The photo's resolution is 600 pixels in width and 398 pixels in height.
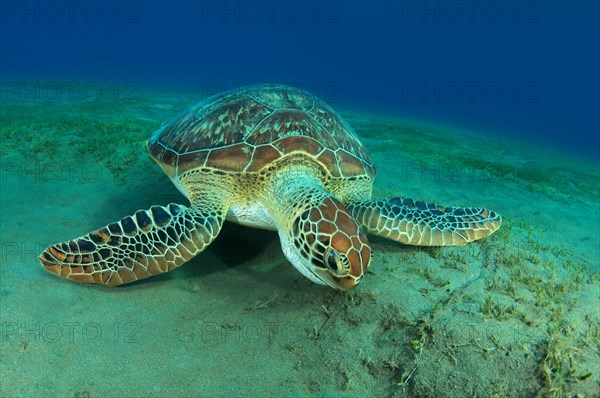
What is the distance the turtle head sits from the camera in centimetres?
276

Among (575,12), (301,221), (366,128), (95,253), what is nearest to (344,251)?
(301,221)

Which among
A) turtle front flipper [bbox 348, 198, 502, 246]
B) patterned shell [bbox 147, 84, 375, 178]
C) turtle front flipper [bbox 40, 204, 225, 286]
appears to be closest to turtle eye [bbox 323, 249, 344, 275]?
turtle front flipper [bbox 348, 198, 502, 246]

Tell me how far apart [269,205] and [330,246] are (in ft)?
4.21

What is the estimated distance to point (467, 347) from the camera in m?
2.50

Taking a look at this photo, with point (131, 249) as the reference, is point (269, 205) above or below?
above

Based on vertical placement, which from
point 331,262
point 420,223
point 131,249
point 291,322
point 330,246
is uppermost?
point 330,246

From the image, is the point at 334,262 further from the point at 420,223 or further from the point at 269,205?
the point at 420,223

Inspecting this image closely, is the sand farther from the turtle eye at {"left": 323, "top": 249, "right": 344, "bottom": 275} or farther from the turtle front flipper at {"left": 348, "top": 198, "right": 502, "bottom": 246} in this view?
the turtle eye at {"left": 323, "top": 249, "right": 344, "bottom": 275}

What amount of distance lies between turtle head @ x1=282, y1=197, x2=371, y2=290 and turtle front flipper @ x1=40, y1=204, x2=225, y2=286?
107cm

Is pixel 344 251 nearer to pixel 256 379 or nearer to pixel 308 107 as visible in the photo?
pixel 256 379

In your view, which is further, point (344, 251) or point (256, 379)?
point (344, 251)

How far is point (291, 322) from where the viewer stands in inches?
118

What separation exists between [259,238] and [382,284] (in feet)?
6.36

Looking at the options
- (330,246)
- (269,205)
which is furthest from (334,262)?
(269,205)
